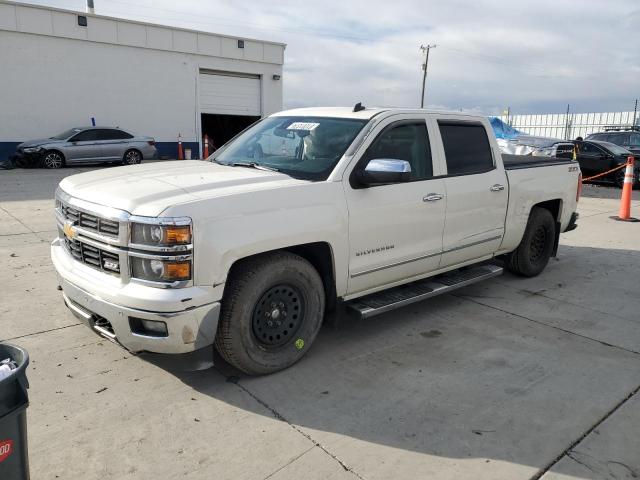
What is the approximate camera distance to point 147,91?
2273 centimetres

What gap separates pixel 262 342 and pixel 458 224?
217cm

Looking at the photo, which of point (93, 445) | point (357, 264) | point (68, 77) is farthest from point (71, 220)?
point (68, 77)

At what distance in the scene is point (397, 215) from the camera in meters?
4.11

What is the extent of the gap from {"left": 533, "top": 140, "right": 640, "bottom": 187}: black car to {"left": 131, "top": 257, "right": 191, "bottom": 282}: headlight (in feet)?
47.5

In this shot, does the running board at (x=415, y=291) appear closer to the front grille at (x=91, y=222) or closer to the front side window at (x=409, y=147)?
the front side window at (x=409, y=147)

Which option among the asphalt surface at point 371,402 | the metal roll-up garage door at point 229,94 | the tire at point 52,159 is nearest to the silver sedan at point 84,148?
the tire at point 52,159

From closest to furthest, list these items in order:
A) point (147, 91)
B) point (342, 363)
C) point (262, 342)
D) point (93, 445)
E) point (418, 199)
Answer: point (93, 445), point (262, 342), point (342, 363), point (418, 199), point (147, 91)

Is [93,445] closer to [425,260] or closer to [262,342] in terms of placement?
[262,342]

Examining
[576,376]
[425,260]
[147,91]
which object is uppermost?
[147,91]

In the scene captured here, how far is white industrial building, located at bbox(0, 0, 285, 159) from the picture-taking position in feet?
64.9

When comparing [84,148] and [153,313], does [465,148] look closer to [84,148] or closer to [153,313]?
[153,313]

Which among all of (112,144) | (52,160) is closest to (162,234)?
(52,160)

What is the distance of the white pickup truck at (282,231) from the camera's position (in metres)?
3.06

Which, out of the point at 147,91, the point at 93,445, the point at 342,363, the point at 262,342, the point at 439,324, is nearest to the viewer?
the point at 93,445
